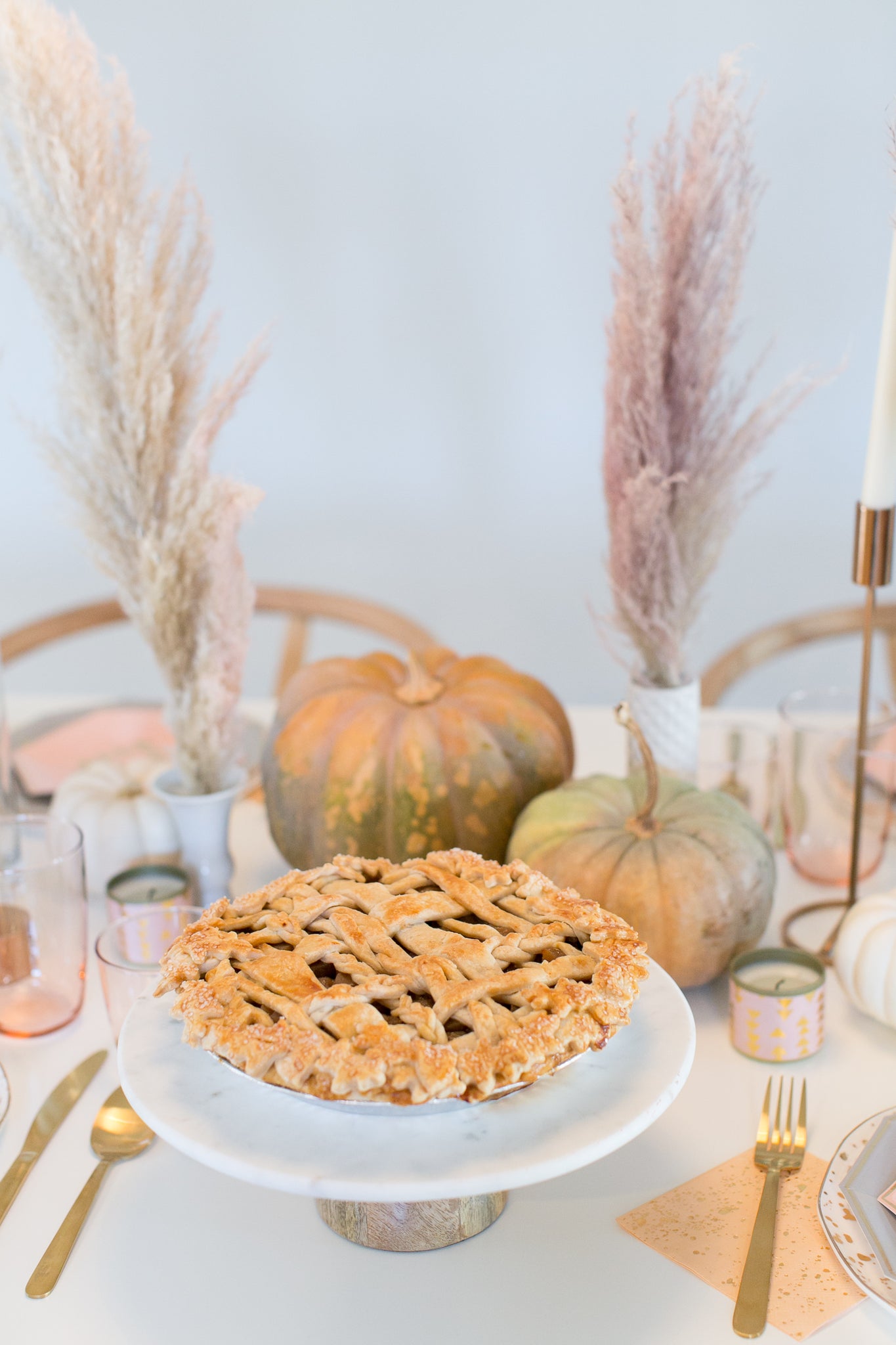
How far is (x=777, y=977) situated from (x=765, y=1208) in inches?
9.0

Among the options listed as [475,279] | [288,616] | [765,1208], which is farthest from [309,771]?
[475,279]

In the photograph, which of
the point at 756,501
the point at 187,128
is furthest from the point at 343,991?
the point at 187,128

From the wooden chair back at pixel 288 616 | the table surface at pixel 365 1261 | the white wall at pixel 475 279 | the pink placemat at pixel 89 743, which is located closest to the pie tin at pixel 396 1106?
the table surface at pixel 365 1261

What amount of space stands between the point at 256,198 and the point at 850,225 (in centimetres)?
109

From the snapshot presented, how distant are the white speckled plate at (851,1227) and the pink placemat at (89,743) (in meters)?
0.86

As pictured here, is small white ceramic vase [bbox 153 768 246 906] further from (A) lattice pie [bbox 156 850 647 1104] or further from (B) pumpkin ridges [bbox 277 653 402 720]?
(A) lattice pie [bbox 156 850 647 1104]

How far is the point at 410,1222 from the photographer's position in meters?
0.78

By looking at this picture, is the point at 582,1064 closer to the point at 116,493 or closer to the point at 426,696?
the point at 426,696

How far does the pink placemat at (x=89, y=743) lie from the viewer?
1.43 metres

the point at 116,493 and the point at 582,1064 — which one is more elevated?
the point at 116,493

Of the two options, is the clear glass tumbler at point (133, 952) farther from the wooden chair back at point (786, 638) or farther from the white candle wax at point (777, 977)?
the wooden chair back at point (786, 638)

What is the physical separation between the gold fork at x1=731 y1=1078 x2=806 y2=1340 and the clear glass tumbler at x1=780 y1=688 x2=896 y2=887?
36 centimetres

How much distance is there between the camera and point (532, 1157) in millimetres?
683

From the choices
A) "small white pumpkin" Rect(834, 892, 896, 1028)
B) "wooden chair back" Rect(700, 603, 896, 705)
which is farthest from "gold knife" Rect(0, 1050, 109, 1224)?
"wooden chair back" Rect(700, 603, 896, 705)
